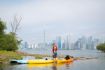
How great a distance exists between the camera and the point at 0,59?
159 ft

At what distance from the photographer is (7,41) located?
68375 millimetres

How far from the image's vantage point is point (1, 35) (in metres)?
67.5

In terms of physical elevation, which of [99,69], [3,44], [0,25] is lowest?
[99,69]

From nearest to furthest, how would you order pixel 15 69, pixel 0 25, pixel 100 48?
pixel 15 69 < pixel 0 25 < pixel 100 48

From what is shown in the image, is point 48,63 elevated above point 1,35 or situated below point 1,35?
below

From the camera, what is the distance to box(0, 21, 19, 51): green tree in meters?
66.8

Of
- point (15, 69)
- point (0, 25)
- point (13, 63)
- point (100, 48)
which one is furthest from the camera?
point (100, 48)

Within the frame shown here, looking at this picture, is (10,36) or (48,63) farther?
(10,36)

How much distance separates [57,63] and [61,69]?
406 inches

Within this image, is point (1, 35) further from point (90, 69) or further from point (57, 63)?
point (90, 69)

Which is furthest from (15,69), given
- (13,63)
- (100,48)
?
(100,48)

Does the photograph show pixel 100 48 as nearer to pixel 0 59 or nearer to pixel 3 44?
pixel 3 44

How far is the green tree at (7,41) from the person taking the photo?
66.8 m

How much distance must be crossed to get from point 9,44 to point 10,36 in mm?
2061
